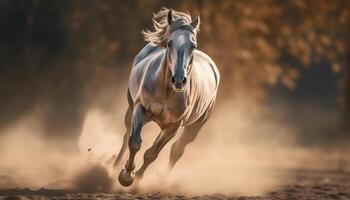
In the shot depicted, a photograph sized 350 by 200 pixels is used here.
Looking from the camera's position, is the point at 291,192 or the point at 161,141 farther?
the point at 291,192

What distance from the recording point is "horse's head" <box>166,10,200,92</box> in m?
9.00

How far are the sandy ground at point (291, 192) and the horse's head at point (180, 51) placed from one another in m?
1.44

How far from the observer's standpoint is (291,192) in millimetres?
11508

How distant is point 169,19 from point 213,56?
990 cm

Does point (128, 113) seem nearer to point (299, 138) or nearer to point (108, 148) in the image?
point (108, 148)

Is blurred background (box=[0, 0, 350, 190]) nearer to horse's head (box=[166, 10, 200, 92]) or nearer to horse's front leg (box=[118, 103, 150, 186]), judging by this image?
horse's front leg (box=[118, 103, 150, 186])

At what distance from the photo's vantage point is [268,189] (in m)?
11.9

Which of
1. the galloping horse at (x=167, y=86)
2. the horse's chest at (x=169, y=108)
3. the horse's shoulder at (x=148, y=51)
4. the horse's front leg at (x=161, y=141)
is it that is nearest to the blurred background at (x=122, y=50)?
the horse's shoulder at (x=148, y=51)

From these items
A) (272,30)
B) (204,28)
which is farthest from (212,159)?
(272,30)

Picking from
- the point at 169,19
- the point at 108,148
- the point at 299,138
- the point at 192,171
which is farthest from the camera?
the point at 299,138

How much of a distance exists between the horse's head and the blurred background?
9.60m

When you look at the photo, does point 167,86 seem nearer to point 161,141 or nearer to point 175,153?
point 161,141

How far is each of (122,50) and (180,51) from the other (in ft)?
39.3

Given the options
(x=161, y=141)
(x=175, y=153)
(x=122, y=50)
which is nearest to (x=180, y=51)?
(x=161, y=141)
